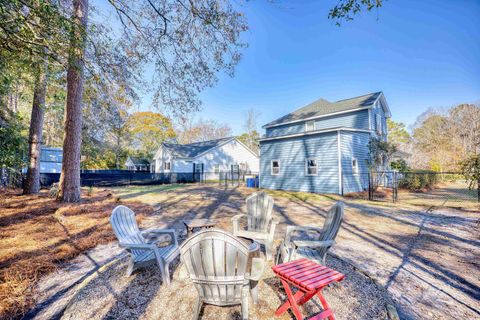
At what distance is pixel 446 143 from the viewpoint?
88.4ft

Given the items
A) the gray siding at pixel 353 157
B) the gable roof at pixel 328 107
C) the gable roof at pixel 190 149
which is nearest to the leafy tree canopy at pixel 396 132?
the gable roof at pixel 328 107

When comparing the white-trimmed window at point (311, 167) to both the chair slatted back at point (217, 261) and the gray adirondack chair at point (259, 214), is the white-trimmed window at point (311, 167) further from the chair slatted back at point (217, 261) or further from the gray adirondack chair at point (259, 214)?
the chair slatted back at point (217, 261)

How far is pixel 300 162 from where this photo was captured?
46.5 feet

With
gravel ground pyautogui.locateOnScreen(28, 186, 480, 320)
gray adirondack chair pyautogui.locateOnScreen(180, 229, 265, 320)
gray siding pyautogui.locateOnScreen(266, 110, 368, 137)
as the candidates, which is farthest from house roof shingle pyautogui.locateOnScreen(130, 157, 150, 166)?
gray adirondack chair pyautogui.locateOnScreen(180, 229, 265, 320)

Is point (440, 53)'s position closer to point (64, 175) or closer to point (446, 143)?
point (446, 143)

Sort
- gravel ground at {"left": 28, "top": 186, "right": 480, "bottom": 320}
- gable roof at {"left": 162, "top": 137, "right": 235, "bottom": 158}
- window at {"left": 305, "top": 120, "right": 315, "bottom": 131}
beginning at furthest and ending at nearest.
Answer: gable roof at {"left": 162, "top": 137, "right": 235, "bottom": 158}, window at {"left": 305, "top": 120, "right": 315, "bottom": 131}, gravel ground at {"left": 28, "top": 186, "right": 480, "bottom": 320}

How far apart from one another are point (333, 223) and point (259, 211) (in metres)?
1.72

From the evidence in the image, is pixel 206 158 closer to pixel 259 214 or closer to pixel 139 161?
pixel 139 161

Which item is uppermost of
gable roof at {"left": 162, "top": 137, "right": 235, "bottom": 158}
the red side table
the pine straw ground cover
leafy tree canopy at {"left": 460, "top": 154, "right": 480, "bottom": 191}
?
gable roof at {"left": 162, "top": 137, "right": 235, "bottom": 158}

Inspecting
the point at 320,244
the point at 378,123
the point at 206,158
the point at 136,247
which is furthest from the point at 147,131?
the point at 320,244

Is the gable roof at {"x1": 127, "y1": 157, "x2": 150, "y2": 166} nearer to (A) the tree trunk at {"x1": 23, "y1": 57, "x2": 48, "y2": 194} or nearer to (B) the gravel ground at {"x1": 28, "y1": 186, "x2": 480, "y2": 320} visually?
(A) the tree trunk at {"x1": 23, "y1": 57, "x2": 48, "y2": 194}

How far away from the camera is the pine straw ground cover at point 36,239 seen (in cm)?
263

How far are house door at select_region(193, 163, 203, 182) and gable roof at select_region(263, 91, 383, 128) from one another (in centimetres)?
948

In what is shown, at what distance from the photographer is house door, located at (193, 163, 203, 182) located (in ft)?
76.3
